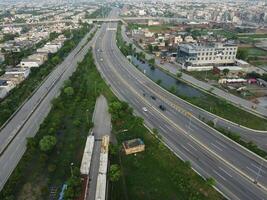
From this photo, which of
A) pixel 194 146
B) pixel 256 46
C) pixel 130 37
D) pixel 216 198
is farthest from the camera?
pixel 130 37

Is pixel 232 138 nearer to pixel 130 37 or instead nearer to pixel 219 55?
pixel 219 55

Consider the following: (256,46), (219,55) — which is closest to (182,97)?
(219,55)

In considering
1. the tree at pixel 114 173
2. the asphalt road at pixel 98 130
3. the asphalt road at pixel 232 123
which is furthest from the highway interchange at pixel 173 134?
the tree at pixel 114 173

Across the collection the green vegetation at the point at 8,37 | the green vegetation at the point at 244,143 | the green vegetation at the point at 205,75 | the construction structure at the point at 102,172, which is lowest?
the construction structure at the point at 102,172

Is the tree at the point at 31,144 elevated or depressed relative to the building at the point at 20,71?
depressed

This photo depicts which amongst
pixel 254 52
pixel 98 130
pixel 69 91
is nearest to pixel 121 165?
pixel 98 130

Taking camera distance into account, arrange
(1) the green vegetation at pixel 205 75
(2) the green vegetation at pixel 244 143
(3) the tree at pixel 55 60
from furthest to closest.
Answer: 1. (3) the tree at pixel 55 60
2. (1) the green vegetation at pixel 205 75
3. (2) the green vegetation at pixel 244 143

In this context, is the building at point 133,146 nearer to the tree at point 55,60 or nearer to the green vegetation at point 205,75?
the green vegetation at point 205,75

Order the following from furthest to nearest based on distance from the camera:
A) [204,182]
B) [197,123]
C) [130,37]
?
1. [130,37]
2. [197,123]
3. [204,182]
